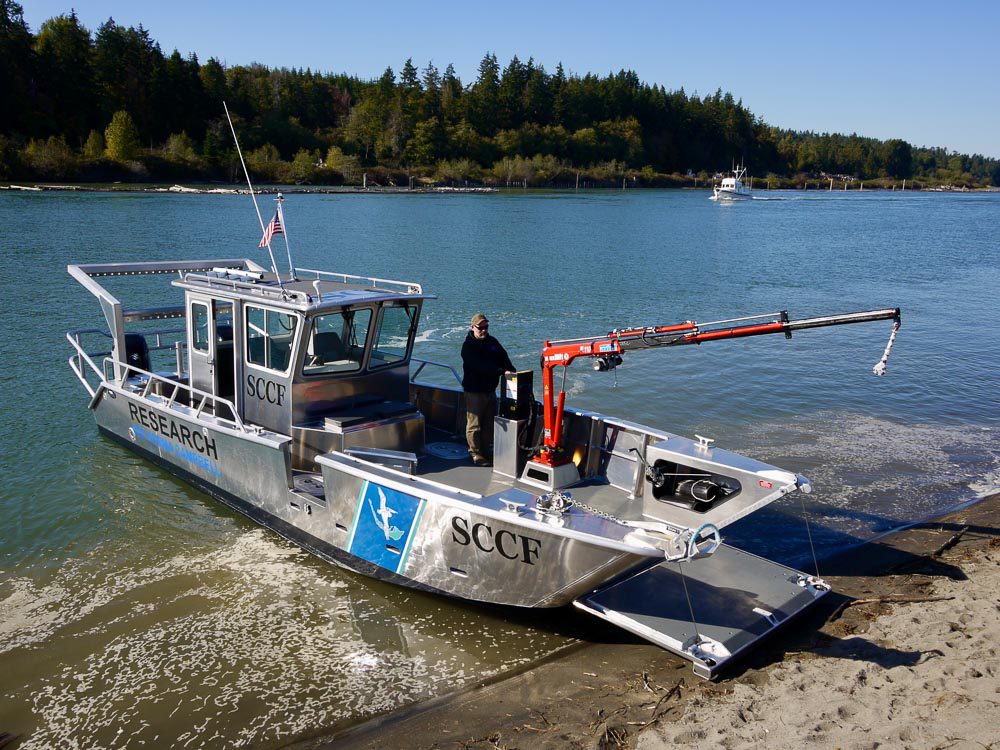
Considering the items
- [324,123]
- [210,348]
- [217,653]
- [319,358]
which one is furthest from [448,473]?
[324,123]

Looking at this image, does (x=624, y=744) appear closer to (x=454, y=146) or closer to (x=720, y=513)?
(x=720, y=513)

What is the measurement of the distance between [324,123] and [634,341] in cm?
13464

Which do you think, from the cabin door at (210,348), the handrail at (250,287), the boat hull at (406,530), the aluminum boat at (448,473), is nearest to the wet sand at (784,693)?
the aluminum boat at (448,473)

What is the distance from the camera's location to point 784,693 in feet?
20.2

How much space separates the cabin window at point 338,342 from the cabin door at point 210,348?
1.62 meters

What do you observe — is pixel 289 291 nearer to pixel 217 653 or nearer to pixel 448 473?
pixel 448 473

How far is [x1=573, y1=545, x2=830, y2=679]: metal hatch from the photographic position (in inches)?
267

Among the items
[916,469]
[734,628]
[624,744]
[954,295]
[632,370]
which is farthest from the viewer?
[954,295]

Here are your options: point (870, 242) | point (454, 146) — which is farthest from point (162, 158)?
point (870, 242)

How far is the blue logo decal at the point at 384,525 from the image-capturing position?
752 centimetres

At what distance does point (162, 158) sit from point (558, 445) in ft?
317

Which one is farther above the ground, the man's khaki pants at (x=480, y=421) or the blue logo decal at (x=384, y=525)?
the man's khaki pants at (x=480, y=421)

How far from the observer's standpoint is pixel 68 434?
13.3m

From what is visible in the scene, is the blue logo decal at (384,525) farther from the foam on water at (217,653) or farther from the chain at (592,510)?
the chain at (592,510)
